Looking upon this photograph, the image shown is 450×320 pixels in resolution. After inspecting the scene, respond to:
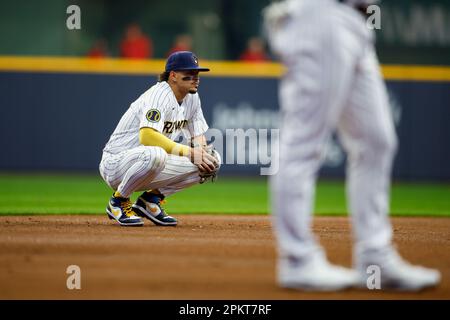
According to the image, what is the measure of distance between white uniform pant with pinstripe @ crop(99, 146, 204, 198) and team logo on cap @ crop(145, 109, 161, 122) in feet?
0.66

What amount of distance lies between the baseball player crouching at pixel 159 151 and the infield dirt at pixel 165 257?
0.26m

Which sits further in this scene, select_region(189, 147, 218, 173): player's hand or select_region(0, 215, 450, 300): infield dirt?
select_region(189, 147, 218, 173): player's hand

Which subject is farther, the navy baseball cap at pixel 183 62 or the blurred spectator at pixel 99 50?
the blurred spectator at pixel 99 50

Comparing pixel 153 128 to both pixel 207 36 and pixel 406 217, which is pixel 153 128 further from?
pixel 207 36

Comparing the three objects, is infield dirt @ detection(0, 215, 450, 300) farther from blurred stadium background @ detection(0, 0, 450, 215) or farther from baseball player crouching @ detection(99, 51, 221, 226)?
blurred stadium background @ detection(0, 0, 450, 215)

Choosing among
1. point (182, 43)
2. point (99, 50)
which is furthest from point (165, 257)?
point (99, 50)

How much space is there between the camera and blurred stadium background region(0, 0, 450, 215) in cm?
1320

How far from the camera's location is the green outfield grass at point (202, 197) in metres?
8.82

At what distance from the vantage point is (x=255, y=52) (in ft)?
45.4

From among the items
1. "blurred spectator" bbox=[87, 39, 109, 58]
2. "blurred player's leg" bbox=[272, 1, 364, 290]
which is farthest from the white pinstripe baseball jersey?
"blurred spectator" bbox=[87, 39, 109, 58]

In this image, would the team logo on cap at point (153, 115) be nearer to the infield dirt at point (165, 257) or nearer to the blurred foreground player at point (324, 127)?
the infield dirt at point (165, 257)

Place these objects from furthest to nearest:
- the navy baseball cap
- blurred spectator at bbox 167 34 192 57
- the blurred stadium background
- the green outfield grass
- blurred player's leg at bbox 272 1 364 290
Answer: blurred spectator at bbox 167 34 192 57
the blurred stadium background
the green outfield grass
the navy baseball cap
blurred player's leg at bbox 272 1 364 290

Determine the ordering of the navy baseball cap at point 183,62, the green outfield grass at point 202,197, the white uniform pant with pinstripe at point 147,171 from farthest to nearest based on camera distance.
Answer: the green outfield grass at point 202,197, the navy baseball cap at point 183,62, the white uniform pant with pinstripe at point 147,171

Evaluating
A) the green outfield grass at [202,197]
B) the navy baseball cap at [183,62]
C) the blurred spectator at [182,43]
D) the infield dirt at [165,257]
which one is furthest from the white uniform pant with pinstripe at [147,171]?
the blurred spectator at [182,43]
